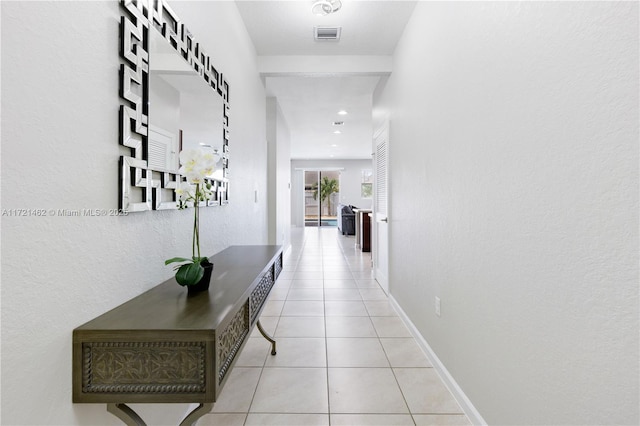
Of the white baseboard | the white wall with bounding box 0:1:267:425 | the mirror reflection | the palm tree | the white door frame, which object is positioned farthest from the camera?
the palm tree

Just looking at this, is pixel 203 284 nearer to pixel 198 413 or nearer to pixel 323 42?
pixel 198 413

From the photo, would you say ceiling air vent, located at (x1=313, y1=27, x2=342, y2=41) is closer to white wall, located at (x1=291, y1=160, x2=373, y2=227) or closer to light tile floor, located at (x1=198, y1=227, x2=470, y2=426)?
light tile floor, located at (x1=198, y1=227, x2=470, y2=426)

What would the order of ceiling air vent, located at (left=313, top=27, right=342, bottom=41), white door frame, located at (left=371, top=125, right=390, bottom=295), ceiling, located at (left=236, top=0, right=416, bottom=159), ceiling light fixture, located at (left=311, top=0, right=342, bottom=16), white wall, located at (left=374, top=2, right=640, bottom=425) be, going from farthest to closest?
white door frame, located at (left=371, top=125, right=390, bottom=295) < ceiling air vent, located at (left=313, top=27, right=342, bottom=41) < ceiling, located at (left=236, top=0, right=416, bottom=159) < ceiling light fixture, located at (left=311, top=0, right=342, bottom=16) < white wall, located at (left=374, top=2, right=640, bottom=425)

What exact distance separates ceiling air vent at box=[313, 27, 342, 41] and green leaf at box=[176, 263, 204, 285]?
2.53 m

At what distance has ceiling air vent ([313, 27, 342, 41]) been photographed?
287cm

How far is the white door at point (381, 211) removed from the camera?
3.71 m

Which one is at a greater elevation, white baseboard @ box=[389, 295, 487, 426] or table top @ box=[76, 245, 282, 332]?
table top @ box=[76, 245, 282, 332]

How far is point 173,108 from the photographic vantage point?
1.47 m

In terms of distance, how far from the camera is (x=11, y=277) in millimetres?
721

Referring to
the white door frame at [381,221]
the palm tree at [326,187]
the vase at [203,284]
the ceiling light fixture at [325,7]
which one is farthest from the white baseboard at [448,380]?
the palm tree at [326,187]

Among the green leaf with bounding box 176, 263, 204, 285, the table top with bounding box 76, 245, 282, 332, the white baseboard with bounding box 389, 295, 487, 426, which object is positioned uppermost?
the green leaf with bounding box 176, 263, 204, 285

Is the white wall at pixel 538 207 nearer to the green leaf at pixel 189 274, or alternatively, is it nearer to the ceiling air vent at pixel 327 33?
the ceiling air vent at pixel 327 33

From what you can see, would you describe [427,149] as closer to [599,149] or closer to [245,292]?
[599,149]

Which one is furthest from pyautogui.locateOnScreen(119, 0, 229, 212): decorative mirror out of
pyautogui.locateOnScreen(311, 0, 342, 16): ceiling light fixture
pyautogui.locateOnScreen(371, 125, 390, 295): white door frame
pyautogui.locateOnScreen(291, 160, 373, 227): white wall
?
pyautogui.locateOnScreen(291, 160, 373, 227): white wall
